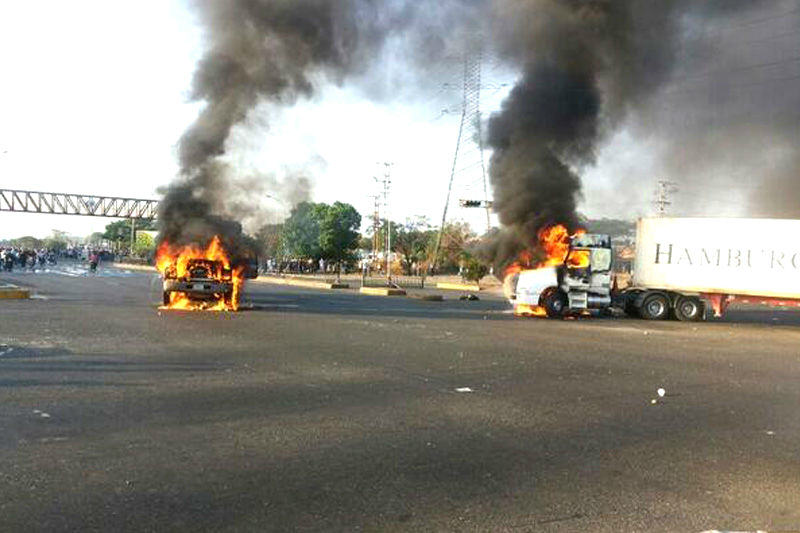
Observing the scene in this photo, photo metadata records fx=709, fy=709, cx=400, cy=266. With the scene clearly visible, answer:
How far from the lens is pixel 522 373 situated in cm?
919

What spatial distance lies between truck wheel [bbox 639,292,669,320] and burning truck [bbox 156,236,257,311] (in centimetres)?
1182

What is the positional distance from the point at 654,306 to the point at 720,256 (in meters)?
2.35

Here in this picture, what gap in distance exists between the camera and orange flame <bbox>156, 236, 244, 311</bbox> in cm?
1841

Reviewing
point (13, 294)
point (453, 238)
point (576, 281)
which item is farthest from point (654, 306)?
point (453, 238)

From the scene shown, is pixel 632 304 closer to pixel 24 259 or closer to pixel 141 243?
pixel 24 259

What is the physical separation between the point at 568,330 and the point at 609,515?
1243 centimetres

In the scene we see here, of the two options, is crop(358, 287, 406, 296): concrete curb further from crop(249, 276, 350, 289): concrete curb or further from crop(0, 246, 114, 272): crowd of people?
crop(0, 246, 114, 272): crowd of people

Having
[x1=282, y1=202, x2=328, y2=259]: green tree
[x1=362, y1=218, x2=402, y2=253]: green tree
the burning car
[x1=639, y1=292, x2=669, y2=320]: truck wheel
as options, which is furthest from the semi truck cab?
[x1=362, y1=218, x2=402, y2=253]: green tree

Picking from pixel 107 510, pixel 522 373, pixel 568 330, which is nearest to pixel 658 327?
pixel 568 330

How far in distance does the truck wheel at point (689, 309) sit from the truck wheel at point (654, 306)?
35 centimetres

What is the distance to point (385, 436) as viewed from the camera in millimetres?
5711

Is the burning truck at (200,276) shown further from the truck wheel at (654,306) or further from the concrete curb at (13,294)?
the truck wheel at (654,306)

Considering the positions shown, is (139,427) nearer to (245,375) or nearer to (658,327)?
(245,375)

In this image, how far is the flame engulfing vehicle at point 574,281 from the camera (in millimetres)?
20453
